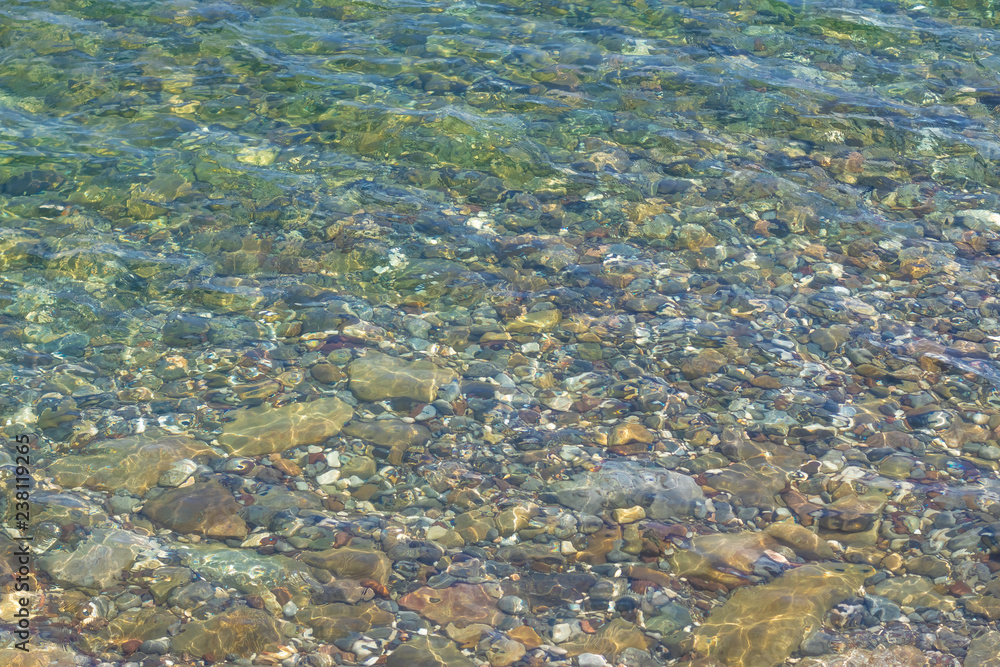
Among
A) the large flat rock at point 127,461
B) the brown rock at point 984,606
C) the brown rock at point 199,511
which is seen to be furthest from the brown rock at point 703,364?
the large flat rock at point 127,461

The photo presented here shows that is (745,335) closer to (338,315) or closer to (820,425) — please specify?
(820,425)

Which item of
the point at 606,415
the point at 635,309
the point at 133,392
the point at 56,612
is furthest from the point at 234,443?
the point at 635,309

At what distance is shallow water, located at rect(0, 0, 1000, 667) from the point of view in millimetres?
4629

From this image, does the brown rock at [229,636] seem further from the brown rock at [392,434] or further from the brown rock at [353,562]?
the brown rock at [392,434]

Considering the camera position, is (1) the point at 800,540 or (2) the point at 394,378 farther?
(2) the point at 394,378

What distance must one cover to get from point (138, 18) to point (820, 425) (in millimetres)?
9803

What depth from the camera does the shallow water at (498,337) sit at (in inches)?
182

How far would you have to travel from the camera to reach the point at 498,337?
258 inches

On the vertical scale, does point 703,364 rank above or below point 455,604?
above

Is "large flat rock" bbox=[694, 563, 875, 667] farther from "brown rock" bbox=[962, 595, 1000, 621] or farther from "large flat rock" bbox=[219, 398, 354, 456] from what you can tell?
"large flat rock" bbox=[219, 398, 354, 456]

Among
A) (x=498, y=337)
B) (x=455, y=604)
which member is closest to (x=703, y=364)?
(x=498, y=337)

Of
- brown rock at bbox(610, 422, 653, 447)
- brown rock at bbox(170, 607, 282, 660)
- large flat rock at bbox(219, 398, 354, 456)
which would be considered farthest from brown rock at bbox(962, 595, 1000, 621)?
large flat rock at bbox(219, 398, 354, 456)

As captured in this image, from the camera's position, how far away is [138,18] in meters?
10.7

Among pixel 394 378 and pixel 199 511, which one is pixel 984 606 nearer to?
pixel 394 378
